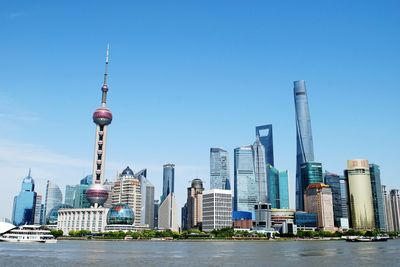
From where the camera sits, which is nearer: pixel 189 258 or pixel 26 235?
pixel 189 258

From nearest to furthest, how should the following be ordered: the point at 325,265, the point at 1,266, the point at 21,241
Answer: the point at 1,266 < the point at 325,265 < the point at 21,241

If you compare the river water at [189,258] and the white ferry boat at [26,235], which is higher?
the white ferry boat at [26,235]

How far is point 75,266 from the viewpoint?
242 feet

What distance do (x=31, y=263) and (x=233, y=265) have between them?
1401 inches

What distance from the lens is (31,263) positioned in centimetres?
7756

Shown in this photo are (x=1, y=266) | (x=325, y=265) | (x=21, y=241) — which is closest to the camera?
(x=1, y=266)

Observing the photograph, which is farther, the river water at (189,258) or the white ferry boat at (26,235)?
the white ferry boat at (26,235)

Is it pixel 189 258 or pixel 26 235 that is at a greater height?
pixel 26 235

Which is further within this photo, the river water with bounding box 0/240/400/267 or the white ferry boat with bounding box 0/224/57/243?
the white ferry boat with bounding box 0/224/57/243

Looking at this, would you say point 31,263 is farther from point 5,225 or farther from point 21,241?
point 5,225

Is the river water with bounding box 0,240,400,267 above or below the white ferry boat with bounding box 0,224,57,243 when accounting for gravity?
below

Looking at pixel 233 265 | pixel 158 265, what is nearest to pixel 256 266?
pixel 233 265

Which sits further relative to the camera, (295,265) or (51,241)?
(51,241)

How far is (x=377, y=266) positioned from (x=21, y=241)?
149 metres
